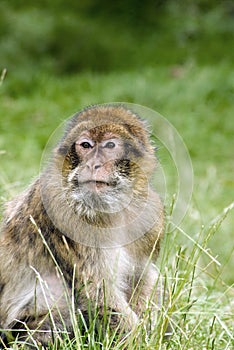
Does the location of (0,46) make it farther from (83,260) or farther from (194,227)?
(83,260)

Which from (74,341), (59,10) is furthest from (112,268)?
(59,10)

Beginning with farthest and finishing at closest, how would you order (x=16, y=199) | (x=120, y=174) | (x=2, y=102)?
(x=2, y=102) < (x=16, y=199) < (x=120, y=174)

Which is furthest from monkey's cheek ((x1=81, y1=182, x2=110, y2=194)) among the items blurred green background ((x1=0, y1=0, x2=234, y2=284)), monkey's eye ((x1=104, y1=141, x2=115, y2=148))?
blurred green background ((x1=0, y1=0, x2=234, y2=284))

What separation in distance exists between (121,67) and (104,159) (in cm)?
1108

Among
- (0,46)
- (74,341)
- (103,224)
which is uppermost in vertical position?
(0,46)

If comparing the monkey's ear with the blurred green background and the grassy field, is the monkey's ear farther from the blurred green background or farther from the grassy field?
the blurred green background

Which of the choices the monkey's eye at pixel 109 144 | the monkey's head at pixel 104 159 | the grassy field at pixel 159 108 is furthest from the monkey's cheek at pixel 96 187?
the grassy field at pixel 159 108

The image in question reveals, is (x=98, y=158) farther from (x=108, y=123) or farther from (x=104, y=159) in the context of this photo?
(x=108, y=123)

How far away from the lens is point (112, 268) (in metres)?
3.40

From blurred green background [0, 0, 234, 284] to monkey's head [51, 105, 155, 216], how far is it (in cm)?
589

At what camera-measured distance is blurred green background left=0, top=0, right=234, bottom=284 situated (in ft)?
36.7

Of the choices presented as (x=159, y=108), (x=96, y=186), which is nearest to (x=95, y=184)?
(x=96, y=186)

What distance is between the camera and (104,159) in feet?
10.3

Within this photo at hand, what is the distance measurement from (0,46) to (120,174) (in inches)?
434
